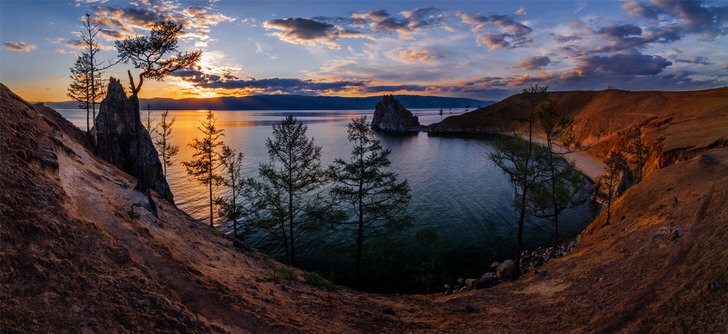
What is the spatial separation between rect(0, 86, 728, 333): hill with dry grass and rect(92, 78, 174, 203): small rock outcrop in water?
52.0ft

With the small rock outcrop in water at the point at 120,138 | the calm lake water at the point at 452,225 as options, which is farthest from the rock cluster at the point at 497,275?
the small rock outcrop in water at the point at 120,138

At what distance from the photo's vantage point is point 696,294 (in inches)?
382

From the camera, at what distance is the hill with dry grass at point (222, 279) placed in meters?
6.62

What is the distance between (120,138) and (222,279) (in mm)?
27209

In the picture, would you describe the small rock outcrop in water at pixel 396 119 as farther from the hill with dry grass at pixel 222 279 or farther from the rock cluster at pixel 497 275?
the hill with dry grass at pixel 222 279

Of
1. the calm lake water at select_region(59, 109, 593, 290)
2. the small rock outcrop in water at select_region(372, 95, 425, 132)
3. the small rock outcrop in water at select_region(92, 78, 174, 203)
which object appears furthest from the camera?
the small rock outcrop in water at select_region(372, 95, 425, 132)

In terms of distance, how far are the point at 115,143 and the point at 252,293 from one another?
28424 millimetres

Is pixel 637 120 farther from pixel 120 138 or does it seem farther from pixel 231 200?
pixel 120 138

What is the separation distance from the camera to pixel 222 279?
11.8 meters

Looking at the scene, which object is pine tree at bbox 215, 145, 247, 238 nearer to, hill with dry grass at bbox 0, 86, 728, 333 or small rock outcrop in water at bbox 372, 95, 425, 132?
hill with dry grass at bbox 0, 86, 728, 333

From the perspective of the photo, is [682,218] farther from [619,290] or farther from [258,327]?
[258,327]

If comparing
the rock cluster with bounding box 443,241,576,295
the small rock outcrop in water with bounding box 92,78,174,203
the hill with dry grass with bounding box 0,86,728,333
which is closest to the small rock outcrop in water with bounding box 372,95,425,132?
the rock cluster with bounding box 443,241,576,295

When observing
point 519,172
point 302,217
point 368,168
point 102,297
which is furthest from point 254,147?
point 102,297

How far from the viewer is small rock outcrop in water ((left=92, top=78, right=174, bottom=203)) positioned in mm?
28828
